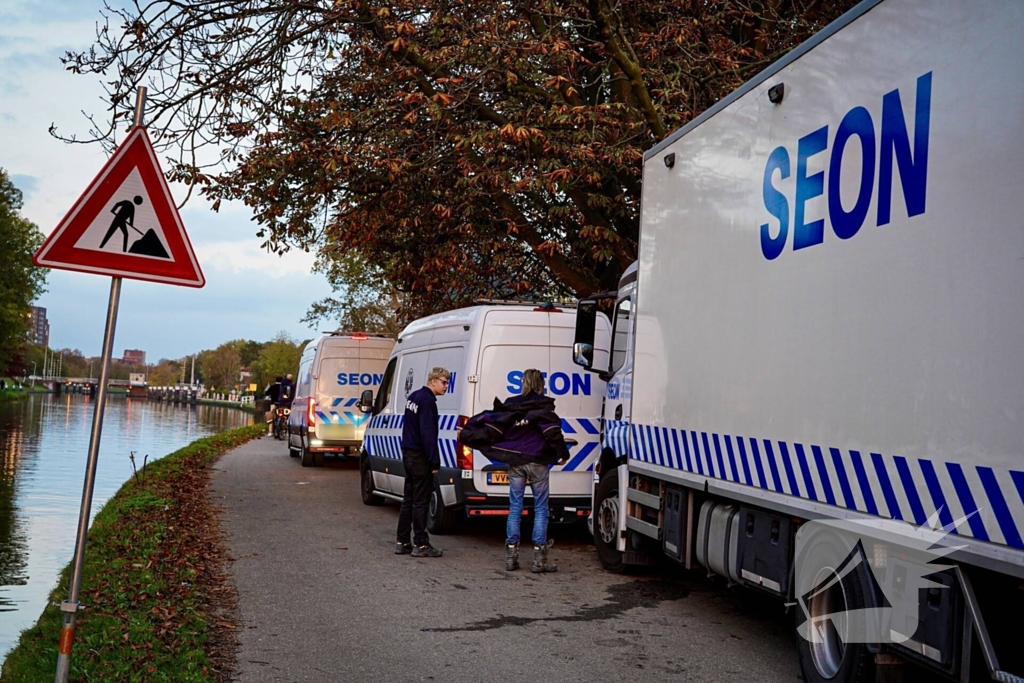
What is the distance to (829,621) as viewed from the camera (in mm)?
5684

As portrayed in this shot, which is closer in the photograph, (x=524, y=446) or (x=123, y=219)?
(x=123, y=219)

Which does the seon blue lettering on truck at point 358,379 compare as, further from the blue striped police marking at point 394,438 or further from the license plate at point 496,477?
the license plate at point 496,477

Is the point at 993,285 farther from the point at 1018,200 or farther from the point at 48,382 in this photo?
the point at 48,382

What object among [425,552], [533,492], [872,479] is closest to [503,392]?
[533,492]

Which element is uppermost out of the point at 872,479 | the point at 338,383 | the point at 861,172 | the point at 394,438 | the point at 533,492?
the point at 861,172

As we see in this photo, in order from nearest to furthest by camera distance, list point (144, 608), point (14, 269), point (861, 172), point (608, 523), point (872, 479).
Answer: point (872, 479) → point (861, 172) → point (144, 608) → point (608, 523) → point (14, 269)

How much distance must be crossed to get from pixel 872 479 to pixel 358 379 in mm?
17942

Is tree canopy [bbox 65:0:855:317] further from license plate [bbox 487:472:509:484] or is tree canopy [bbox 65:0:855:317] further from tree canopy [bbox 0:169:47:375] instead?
tree canopy [bbox 0:169:47:375]

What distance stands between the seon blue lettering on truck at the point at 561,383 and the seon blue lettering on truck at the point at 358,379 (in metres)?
11.0

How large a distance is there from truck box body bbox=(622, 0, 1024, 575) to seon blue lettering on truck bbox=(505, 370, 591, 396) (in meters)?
3.99

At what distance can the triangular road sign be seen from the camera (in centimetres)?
488

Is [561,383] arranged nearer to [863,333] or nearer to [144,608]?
[144,608]

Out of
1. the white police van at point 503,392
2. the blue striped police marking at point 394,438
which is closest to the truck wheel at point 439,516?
the white police van at point 503,392

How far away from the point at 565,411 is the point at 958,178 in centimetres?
757
